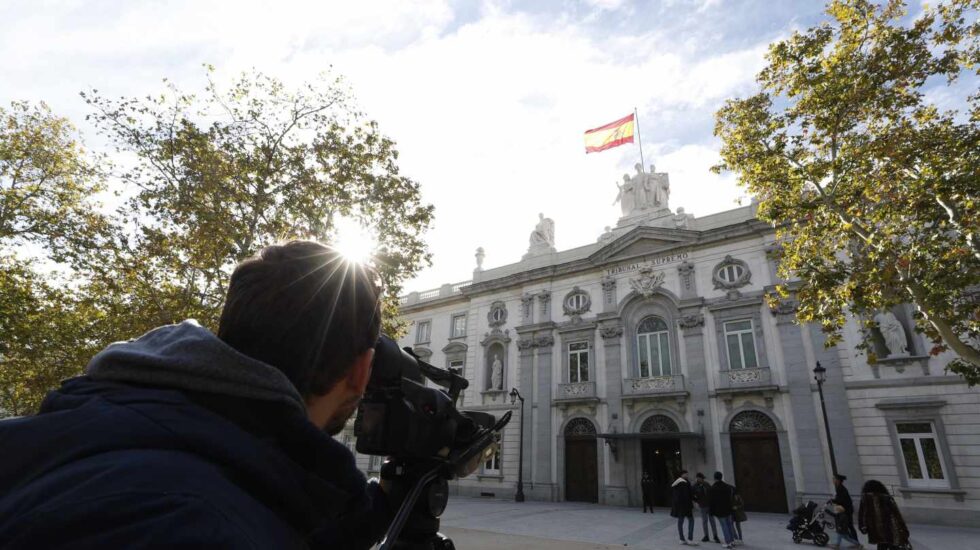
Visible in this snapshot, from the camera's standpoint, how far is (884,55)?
9977 millimetres

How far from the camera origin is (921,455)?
1599 centimetres

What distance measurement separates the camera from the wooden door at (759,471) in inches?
695

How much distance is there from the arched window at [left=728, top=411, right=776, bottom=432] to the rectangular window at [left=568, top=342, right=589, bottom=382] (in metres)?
6.88

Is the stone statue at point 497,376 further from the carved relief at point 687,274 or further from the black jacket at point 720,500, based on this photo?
the black jacket at point 720,500

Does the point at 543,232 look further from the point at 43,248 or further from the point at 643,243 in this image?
the point at 43,248

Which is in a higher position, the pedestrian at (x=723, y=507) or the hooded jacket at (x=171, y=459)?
the hooded jacket at (x=171, y=459)

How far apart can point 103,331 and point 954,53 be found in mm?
23817

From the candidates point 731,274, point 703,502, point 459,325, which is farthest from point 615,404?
point 459,325

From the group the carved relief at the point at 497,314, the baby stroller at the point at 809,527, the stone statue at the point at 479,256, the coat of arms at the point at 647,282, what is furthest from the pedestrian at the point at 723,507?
the stone statue at the point at 479,256

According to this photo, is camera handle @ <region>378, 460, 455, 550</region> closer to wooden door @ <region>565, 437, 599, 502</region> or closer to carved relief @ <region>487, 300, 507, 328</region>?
wooden door @ <region>565, 437, 599, 502</region>

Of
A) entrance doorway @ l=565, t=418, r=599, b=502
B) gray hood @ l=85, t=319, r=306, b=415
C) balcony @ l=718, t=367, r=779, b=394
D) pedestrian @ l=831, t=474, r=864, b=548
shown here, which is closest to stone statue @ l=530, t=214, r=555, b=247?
entrance doorway @ l=565, t=418, r=599, b=502

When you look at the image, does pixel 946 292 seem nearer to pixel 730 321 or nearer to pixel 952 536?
pixel 952 536

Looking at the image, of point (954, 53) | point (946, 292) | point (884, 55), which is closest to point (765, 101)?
point (884, 55)

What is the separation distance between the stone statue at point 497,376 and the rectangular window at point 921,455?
1698cm
